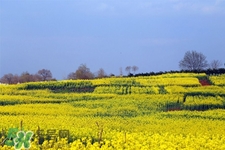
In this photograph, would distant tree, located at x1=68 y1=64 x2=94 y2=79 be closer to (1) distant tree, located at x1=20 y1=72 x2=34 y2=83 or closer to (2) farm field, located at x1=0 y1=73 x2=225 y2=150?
(1) distant tree, located at x1=20 y1=72 x2=34 y2=83

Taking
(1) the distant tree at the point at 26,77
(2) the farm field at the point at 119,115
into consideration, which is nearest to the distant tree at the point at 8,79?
(1) the distant tree at the point at 26,77

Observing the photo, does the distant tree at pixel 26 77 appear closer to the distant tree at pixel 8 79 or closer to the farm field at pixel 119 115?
the distant tree at pixel 8 79

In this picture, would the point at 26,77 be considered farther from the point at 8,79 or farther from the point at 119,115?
the point at 119,115

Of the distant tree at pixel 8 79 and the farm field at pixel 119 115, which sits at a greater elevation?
the distant tree at pixel 8 79

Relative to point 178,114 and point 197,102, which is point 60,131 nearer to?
point 178,114

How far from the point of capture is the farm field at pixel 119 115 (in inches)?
398

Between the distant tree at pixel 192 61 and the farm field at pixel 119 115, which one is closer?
the farm field at pixel 119 115

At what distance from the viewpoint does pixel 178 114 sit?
58.9 feet

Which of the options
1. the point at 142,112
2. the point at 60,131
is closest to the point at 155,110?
the point at 142,112

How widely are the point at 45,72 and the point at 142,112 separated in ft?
96.2

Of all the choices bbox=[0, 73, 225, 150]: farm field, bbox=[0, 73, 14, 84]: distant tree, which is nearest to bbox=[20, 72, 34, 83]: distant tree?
bbox=[0, 73, 14, 84]: distant tree

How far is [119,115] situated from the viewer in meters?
17.8

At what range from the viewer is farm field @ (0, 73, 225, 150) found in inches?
398

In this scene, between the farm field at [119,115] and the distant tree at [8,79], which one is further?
the distant tree at [8,79]
